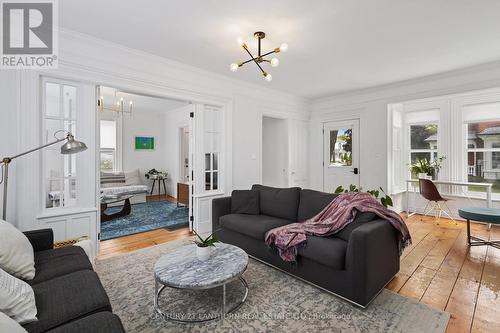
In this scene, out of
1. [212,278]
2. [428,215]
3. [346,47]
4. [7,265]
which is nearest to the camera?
[7,265]

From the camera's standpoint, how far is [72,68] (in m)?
2.85

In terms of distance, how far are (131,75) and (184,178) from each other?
4389 mm

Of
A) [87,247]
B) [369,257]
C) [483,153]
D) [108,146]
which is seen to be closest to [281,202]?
[369,257]

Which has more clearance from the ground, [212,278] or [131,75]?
[131,75]

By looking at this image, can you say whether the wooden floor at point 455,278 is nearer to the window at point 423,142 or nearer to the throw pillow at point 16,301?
the window at point 423,142

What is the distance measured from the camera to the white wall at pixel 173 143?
7.21 m

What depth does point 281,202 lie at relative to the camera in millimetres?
3299

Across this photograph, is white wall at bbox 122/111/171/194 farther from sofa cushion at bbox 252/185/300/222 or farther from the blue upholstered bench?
the blue upholstered bench

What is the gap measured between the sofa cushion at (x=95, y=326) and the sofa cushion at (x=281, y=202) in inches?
91.4

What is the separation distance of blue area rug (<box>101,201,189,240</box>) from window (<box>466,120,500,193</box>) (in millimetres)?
5934

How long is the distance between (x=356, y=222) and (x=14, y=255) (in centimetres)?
278

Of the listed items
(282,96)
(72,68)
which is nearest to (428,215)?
(282,96)

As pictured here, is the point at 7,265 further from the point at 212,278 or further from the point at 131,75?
the point at 131,75

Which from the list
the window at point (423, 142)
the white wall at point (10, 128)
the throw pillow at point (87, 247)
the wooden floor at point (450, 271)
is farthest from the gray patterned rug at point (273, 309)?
the window at point (423, 142)
